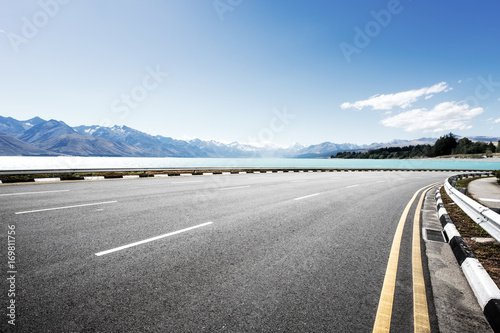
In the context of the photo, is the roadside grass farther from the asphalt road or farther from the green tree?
the green tree

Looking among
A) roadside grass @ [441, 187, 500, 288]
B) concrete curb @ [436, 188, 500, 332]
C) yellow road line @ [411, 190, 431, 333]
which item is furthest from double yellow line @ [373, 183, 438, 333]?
roadside grass @ [441, 187, 500, 288]

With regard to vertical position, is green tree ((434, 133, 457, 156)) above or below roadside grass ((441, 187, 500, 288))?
above

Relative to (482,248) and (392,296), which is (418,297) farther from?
(482,248)

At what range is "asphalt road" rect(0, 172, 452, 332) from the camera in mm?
2266

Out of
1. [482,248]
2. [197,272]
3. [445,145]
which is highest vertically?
[445,145]

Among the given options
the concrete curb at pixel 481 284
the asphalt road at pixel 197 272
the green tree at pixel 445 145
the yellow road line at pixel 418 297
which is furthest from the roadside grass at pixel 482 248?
the green tree at pixel 445 145

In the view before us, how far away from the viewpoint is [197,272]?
3199 mm

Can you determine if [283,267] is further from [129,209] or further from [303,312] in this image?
[129,209]

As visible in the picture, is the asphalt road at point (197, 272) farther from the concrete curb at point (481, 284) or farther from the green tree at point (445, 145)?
the green tree at point (445, 145)

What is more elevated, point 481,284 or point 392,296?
point 481,284

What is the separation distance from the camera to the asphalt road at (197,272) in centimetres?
227

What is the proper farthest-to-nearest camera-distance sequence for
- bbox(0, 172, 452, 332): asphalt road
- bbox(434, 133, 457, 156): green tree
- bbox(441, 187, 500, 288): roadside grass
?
1. bbox(434, 133, 457, 156): green tree
2. bbox(441, 187, 500, 288): roadside grass
3. bbox(0, 172, 452, 332): asphalt road

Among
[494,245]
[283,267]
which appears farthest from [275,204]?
[494,245]

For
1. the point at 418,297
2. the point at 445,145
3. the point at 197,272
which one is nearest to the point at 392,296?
the point at 418,297
